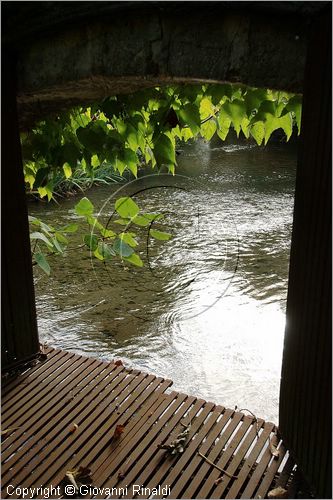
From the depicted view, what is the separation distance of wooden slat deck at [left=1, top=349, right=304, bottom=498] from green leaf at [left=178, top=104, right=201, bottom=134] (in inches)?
50.8

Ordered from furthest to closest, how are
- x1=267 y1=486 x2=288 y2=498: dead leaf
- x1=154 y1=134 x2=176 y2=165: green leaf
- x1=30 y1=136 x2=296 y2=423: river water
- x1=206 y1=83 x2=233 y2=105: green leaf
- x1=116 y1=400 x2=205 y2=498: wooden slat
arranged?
1. x1=30 y1=136 x2=296 y2=423: river water
2. x1=154 y1=134 x2=176 y2=165: green leaf
3. x1=206 y1=83 x2=233 y2=105: green leaf
4. x1=116 y1=400 x2=205 y2=498: wooden slat
5. x1=267 y1=486 x2=288 y2=498: dead leaf

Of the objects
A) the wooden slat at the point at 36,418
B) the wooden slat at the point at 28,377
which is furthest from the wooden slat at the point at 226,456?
the wooden slat at the point at 28,377

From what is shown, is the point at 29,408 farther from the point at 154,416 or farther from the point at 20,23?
the point at 20,23

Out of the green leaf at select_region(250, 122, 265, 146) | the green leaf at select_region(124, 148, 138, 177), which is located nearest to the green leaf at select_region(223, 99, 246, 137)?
the green leaf at select_region(250, 122, 265, 146)

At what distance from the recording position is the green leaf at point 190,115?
7.39 feet

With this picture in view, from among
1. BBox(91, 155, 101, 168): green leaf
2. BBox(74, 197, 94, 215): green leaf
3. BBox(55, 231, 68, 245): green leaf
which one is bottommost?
BBox(55, 231, 68, 245): green leaf

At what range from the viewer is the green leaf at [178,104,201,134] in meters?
2.25

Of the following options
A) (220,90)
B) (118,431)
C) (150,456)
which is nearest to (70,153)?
(220,90)

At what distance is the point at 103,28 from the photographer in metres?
1.53

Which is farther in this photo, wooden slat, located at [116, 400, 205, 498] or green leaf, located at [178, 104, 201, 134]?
green leaf, located at [178, 104, 201, 134]

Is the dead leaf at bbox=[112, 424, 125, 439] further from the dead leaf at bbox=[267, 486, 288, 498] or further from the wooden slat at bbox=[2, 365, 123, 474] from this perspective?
the dead leaf at bbox=[267, 486, 288, 498]

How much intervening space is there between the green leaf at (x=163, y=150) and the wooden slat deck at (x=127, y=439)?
3.65 feet

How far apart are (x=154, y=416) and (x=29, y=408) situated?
565mm

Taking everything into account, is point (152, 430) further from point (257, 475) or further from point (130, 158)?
point (130, 158)
